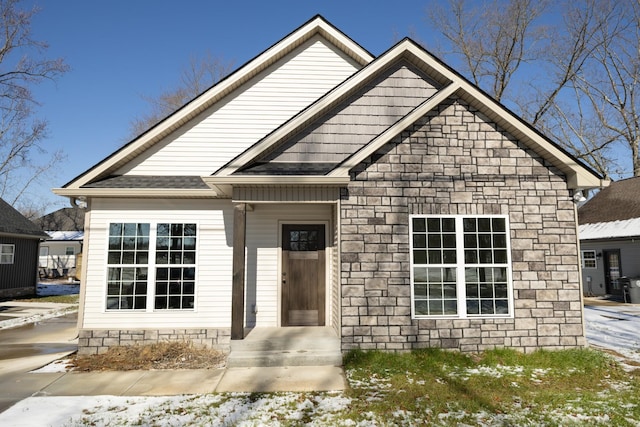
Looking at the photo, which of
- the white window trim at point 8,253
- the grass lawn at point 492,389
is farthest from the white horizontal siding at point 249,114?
the white window trim at point 8,253

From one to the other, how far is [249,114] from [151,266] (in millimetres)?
4009

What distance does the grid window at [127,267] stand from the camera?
311 inches

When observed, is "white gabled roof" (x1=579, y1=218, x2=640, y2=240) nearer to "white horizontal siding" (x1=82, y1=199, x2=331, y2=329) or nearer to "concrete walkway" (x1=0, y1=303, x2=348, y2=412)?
"white horizontal siding" (x1=82, y1=199, x2=331, y2=329)

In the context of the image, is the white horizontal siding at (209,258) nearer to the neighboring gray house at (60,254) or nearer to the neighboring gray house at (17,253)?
the neighboring gray house at (17,253)

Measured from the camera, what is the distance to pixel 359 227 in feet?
23.1

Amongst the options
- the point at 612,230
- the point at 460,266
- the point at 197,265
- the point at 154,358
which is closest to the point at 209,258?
the point at 197,265

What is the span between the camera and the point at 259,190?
712cm

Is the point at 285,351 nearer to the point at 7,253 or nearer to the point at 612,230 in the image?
the point at 612,230

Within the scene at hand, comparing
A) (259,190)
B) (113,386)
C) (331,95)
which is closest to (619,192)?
(331,95)

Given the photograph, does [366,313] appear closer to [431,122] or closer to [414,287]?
[414,287]

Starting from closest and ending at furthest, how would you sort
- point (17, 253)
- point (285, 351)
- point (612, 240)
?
point (285, 351) → point (612, 240) → point (17, 253)

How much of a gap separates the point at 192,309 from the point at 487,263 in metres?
5.74

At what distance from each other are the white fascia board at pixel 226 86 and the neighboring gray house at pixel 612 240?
14787 millimetres

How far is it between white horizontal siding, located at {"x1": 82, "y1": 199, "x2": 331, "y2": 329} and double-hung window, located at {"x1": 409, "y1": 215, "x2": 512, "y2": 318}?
2.30m
